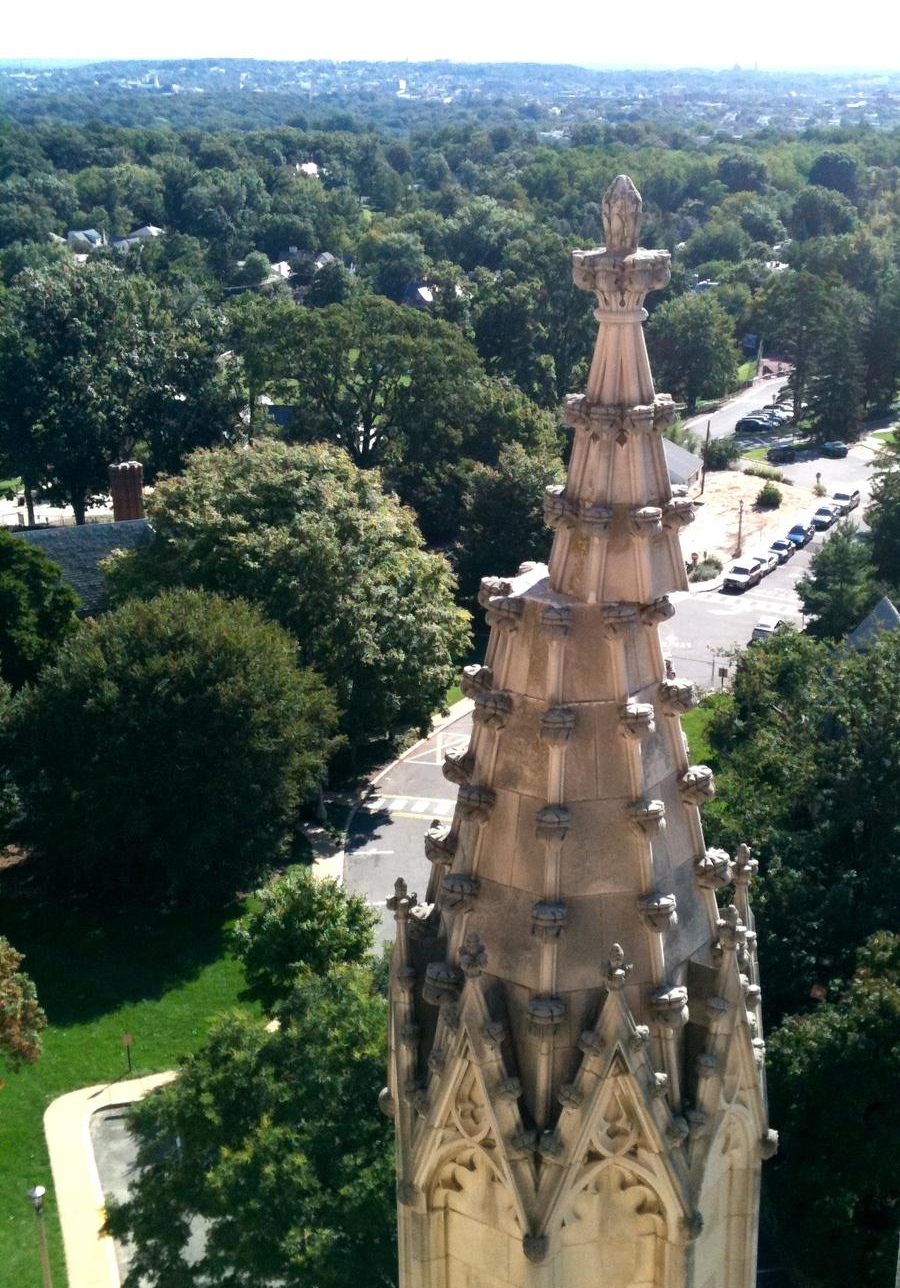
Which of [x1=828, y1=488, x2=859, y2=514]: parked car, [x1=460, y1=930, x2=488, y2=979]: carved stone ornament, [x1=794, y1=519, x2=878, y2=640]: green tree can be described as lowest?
[x1=828, y1=488, x2=859, y2=514]: parked car

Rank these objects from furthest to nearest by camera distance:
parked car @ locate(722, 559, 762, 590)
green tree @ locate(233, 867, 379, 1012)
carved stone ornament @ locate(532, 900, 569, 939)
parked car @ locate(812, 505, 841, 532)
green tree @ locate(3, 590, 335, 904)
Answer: parked car @ locate(812, 505, 841, 532) < parked car @ locate(722, 559, 762, 590) < green tree @ locate(3, 590, 335, 904) < green tree @ locate(233, 867, 379, 1012) < carved stone ornament @ locate(532, 900, 569, 939)

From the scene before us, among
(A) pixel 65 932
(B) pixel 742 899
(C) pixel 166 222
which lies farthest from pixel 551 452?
(C) pixel 166 222

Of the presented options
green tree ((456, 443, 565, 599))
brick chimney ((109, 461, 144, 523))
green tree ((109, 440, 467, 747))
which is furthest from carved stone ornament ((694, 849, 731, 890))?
green tree ((456, 443, 565, 599))

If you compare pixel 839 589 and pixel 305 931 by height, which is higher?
pixel 305 931

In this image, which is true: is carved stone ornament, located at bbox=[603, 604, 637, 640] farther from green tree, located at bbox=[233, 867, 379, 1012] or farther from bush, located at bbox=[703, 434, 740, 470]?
bush, located at bbox=[703, 434, 740, 470]

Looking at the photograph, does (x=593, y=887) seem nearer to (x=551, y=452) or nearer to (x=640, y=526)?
(x=640, y=526)

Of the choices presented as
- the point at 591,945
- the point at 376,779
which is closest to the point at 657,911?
the point at 591,945

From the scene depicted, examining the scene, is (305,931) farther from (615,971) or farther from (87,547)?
(87,547)

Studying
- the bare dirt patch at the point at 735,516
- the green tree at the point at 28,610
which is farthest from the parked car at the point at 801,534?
the green tree at the point at 28,610
